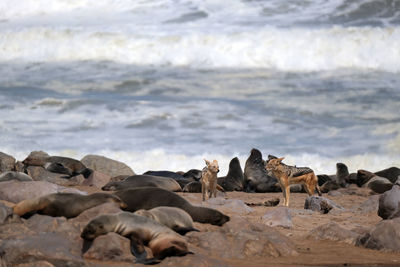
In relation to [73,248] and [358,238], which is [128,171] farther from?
[73,248]

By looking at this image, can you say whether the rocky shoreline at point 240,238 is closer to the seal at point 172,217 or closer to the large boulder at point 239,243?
the large boulder at point 239,243

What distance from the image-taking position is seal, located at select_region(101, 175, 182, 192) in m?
13.6

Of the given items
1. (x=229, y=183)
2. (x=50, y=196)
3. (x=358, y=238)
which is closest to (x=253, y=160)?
(x=229, y=183)

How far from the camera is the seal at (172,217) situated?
681cm

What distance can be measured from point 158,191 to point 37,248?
2160 millimetres

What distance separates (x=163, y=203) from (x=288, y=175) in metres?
5.20

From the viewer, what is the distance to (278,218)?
9078 mm

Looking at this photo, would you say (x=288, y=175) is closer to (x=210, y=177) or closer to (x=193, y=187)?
(x=210, y=177)

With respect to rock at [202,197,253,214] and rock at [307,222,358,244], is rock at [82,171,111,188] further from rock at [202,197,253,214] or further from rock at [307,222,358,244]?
rock at [307,222,358,244]

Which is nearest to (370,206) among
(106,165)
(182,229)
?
(182,229)

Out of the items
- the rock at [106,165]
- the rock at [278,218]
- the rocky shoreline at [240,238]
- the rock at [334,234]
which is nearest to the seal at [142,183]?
the rocky shoreline at [240,238]

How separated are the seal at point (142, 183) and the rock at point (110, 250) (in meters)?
7.22

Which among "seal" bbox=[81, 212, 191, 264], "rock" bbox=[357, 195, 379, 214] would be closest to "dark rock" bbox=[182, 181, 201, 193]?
"rock" bbox=[357, 195, 379, 214]

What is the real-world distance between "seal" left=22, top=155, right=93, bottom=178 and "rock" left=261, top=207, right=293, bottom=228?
7.54m
